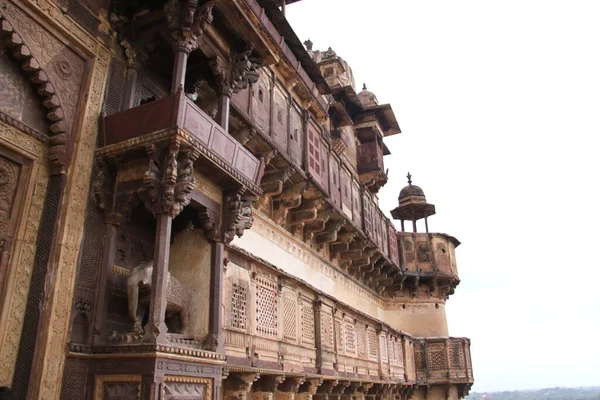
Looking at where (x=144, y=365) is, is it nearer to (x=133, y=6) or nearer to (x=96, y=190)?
(x=96, y=190)

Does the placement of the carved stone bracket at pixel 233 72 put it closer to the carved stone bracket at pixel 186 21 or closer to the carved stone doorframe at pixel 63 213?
the carved stone bracket at pixel 186 21

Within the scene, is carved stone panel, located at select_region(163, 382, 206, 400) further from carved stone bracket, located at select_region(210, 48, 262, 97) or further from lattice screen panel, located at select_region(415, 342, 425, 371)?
lattice screen panel, located at select_region(415, 342, 425, 371)

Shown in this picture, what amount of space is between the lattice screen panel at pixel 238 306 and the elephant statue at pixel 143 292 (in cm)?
139

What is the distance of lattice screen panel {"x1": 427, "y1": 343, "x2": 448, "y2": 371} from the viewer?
64.5ft

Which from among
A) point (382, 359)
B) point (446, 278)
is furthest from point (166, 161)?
point (446, 278)

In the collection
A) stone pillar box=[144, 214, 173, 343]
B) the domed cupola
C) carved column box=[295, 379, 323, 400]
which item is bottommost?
carved column box=[295, 379, 323, 400]

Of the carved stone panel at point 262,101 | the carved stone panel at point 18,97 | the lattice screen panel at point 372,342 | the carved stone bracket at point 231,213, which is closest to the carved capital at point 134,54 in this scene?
the carved stone panel at point 18,97

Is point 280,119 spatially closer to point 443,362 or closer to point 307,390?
point 307,390

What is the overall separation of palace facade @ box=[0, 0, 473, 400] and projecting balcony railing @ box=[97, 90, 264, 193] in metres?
0.02

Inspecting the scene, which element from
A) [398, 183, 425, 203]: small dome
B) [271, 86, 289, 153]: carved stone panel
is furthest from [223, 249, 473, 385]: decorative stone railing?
[398, 183, 425, 203]: small dome

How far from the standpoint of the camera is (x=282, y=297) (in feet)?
32.8

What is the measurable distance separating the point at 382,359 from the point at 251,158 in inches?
374

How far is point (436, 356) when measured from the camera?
1983cm

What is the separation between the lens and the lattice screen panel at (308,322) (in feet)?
35.0
